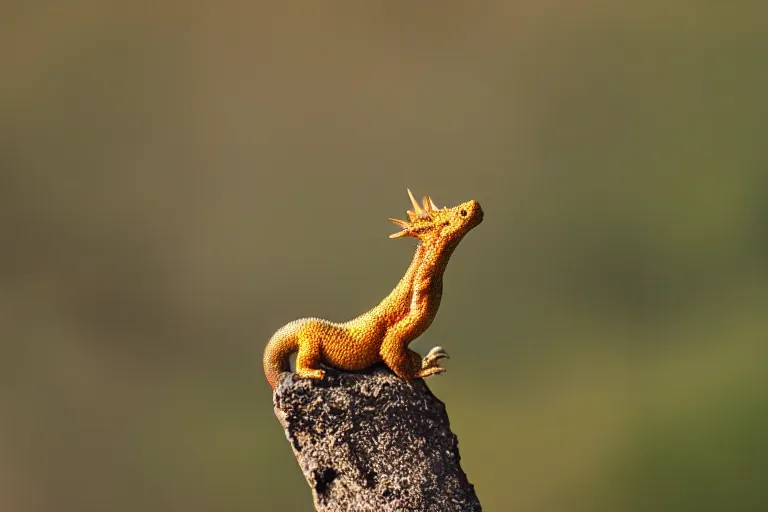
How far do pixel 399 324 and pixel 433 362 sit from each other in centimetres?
18

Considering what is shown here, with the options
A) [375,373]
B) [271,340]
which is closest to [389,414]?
[375,373]

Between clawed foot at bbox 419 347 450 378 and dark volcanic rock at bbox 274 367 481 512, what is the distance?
5 centimetres

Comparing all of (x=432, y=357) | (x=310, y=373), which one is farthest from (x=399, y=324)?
(x=310, y=373)

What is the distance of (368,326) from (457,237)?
40 cm

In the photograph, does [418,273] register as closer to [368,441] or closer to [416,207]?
[416,207]

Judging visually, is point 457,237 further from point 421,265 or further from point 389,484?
point 389,484

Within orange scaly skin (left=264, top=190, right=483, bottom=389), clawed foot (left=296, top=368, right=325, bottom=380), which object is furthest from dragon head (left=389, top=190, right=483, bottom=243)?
clawed foot (left=296, top=368, right=325, bottom=380)

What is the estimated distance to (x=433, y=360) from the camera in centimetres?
371

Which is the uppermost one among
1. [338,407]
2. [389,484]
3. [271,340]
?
[271,340]

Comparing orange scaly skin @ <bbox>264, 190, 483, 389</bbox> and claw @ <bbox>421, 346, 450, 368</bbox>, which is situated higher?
orange scaly skin @ <bbox>264, 190, 483, 389</bbox>

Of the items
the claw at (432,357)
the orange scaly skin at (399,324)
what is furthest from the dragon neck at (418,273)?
the claw at (432,357)

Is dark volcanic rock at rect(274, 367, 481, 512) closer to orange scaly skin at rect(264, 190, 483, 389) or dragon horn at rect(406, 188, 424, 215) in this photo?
orange scaly skin at rect(264, 190, 483, 389)

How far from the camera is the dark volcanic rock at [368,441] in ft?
11.8

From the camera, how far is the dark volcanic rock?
361cm
